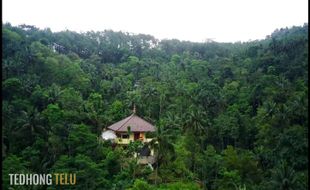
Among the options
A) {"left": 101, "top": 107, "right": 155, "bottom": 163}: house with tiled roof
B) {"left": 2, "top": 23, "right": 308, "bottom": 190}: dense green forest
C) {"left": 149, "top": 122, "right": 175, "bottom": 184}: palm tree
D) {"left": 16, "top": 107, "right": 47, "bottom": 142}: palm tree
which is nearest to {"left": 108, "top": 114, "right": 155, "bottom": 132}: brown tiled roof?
{"left": 101, "top": 107, "right": 155, "bottom": 163}: house with tiled roof

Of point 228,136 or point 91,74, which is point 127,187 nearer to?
point 228,136

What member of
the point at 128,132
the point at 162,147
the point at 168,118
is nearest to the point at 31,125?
the point at 128,132

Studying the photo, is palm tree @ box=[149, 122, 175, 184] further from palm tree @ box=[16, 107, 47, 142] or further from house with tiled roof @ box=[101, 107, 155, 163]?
palm tree @ box=[16, 107, 47, 142]

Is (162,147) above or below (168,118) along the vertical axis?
below

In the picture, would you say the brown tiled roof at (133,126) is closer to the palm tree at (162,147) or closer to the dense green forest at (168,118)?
the dense green forest at (168,118)

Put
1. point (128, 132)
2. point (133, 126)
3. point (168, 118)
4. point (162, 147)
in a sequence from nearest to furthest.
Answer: point (162, 147)
point (128, 132)
point (133, 126)
point (168, 118)

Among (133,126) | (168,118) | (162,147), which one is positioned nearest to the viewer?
(162,147)

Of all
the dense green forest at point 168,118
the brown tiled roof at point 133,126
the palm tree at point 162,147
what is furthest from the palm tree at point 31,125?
the palm tree at point 162,147

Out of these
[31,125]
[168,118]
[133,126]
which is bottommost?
[133,126]

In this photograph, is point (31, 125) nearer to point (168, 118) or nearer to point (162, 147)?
point (162, 147)
